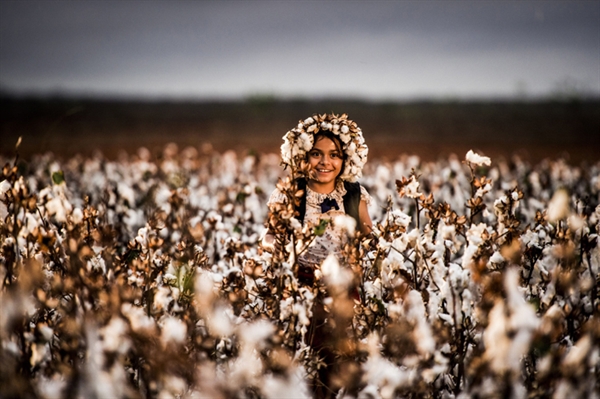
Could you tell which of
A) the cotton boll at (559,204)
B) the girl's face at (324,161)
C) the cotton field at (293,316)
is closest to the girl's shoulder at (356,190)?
the girl's face at (324,161)

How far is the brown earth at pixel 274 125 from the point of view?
29.1 meters

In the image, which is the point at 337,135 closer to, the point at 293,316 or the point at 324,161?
the point at 324,161

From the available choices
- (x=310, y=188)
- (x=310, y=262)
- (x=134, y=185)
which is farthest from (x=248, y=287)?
(x=134, y=185)

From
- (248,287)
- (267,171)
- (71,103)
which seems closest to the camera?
(248,287)

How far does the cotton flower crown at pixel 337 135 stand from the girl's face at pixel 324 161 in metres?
0.05

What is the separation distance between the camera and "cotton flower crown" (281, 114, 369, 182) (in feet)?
9.98

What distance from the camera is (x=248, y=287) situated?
2.79m

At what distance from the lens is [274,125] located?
153 feet

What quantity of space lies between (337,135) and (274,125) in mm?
44094

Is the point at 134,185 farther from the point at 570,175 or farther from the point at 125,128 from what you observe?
the point at 125,128

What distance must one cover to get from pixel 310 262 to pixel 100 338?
1336mm

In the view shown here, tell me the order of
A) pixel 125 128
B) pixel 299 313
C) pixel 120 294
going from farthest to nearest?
pixel 125 128 → pixel 299 313 → pixel 120 294

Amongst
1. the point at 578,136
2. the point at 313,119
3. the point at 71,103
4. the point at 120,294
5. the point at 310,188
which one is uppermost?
the point at 71,103

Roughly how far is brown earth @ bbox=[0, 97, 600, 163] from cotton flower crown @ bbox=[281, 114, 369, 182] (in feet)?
71.2
